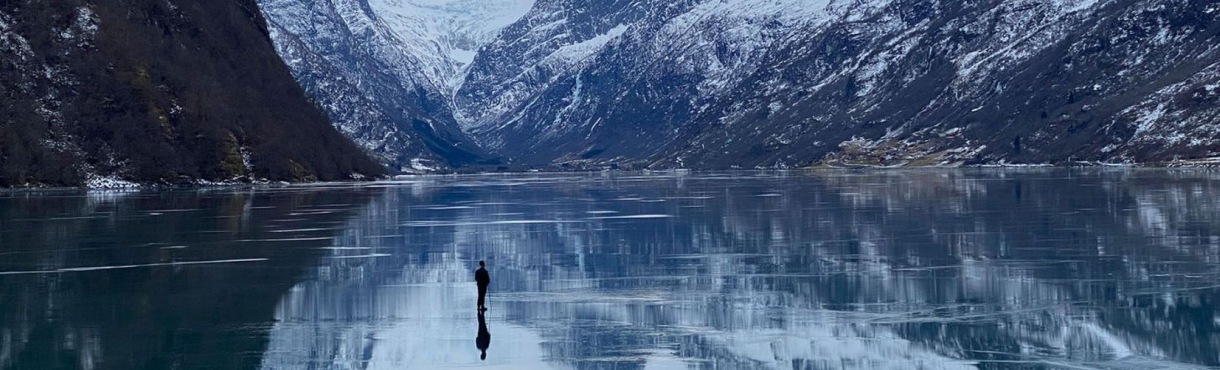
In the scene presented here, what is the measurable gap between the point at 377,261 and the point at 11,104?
129205 mm

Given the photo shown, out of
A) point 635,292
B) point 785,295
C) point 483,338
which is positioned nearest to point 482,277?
point 483,338

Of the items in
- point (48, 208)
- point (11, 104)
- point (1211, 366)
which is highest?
point (11, 104)

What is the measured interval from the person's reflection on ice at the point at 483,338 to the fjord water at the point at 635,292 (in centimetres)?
27

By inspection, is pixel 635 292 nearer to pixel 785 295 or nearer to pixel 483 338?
pixel 785 295

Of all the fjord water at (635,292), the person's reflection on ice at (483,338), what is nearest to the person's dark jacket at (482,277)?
the person's reflection on ice at (483,338)

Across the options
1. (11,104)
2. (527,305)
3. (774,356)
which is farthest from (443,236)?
(11,104)

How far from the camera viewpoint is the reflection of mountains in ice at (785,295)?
3747cm

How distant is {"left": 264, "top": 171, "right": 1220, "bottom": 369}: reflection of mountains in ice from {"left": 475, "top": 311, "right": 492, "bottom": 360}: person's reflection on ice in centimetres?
28

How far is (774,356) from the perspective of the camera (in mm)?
37250

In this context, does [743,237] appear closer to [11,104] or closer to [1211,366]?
[1211,366]

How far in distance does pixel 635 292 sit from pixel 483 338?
36.6 feet

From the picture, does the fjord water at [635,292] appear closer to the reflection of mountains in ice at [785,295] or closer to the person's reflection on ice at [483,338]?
the reflection of mountains in ice at [785,295]

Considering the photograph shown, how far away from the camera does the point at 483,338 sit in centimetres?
4072

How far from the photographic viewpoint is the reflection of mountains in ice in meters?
37.5
